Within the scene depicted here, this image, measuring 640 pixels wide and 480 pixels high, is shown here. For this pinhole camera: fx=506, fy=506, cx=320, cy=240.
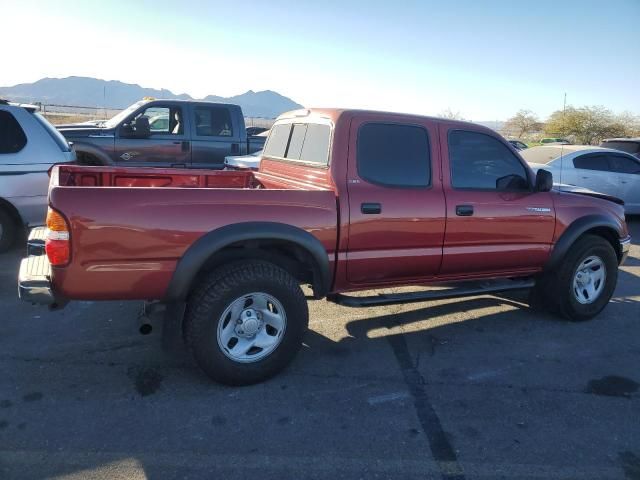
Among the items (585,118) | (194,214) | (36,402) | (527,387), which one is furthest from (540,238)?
(585,118)

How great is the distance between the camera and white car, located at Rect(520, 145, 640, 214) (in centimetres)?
966

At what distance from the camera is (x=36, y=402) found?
313 centimetres

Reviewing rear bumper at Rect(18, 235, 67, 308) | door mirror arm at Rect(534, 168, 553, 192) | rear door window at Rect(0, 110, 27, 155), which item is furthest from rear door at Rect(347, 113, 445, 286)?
rear door window at Rect(0, 110, 27, 155)

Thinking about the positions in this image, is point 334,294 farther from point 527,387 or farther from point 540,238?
point 540,238

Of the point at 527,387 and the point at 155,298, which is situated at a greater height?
the point at 155,298

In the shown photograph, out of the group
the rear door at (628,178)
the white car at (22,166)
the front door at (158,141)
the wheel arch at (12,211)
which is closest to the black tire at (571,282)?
the white car at (22,166)

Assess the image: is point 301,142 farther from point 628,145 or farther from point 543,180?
point 628,145

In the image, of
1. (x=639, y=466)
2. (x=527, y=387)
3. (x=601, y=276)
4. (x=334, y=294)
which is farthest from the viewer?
(x=601, y=276)

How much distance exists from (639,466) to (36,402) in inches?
139

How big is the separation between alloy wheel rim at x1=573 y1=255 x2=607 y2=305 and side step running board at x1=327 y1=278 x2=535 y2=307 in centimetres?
55

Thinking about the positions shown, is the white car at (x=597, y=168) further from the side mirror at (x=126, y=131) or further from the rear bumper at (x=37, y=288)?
the rear bumper at (x=37, y=288)

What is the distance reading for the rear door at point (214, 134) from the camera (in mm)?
9531

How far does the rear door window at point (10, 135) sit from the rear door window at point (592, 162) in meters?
9.26

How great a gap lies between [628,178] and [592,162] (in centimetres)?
95
